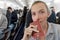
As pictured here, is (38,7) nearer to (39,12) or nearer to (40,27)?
(39,12)

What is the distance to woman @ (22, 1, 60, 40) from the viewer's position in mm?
1337

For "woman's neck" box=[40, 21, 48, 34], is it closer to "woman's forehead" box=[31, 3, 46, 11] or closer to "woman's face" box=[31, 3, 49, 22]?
"woman's face" box=[31, 3, 49, 22]

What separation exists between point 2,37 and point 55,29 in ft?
5.23

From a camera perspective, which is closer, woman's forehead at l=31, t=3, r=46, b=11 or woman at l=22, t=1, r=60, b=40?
woman at l=22, t=1, r=60, b=40

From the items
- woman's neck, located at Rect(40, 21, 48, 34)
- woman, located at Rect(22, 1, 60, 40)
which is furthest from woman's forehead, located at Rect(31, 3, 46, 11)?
woman's neck, located at Rect(40, 21, 48, 34)

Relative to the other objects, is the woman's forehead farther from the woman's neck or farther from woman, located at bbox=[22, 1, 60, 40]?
the woman's neck

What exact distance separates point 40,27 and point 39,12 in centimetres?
14

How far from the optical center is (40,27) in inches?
53.0

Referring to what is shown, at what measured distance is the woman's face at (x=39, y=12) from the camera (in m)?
1.38

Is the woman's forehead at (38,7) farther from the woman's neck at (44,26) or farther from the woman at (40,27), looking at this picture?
the woman's neck at (44,26)


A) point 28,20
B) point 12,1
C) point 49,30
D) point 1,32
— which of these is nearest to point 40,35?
point 49,30

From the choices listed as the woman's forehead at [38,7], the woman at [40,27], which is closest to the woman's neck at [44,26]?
the woman at [40,27]

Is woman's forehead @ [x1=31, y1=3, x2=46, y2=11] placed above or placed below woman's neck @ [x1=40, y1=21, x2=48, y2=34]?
above

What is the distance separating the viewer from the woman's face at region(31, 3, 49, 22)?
1380mm
